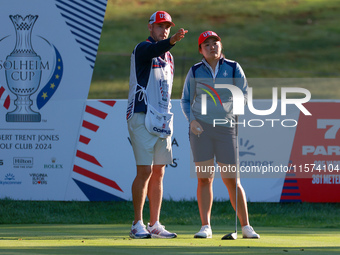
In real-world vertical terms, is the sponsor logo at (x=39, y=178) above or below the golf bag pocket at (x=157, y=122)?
below

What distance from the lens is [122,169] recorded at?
420 inches

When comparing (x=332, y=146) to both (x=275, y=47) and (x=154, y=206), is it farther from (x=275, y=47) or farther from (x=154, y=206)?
(x=275, y=47)

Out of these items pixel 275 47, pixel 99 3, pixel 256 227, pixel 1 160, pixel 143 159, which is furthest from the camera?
pixel 275 47

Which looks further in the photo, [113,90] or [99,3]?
[113,90]

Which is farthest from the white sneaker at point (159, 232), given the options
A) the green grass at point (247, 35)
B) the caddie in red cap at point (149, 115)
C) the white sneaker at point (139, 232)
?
the green grass at point (247, 35)

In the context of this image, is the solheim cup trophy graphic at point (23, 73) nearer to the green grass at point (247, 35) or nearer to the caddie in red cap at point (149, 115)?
the caddie in red cap at point (149, 115)

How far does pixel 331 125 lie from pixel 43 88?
3674 millimetres

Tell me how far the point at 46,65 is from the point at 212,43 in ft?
12.5

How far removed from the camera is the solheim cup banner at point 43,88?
1066 cm

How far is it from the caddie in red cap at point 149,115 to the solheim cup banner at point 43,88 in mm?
3211

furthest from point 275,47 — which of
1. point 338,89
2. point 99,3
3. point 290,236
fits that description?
point 290,236

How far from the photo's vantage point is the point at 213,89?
761 centimetres

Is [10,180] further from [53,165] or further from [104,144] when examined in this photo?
[104,144]

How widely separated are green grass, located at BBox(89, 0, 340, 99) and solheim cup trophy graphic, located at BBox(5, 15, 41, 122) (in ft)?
49.1
